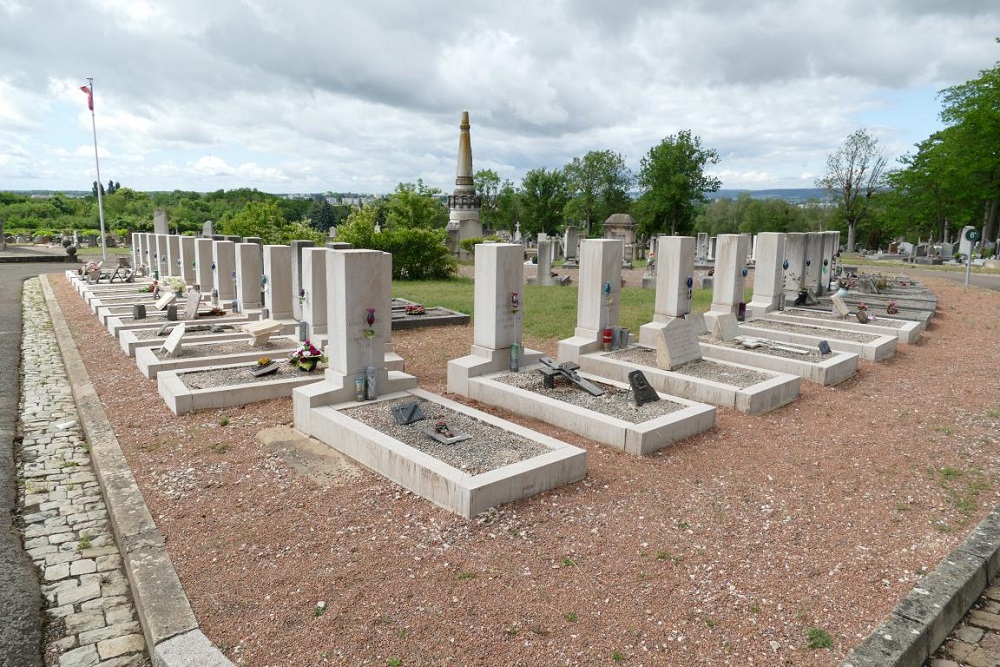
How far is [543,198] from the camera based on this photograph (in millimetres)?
58281

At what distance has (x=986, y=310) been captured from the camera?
640 inches

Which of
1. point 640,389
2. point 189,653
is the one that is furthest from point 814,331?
point 189,653

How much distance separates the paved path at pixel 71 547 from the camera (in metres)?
3.54

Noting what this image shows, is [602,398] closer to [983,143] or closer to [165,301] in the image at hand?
[165,301]

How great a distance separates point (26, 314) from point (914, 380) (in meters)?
18.5

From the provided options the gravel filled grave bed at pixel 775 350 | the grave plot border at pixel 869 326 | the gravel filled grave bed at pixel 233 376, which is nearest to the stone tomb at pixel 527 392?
the gravel filled grave bed at pixel 233 376

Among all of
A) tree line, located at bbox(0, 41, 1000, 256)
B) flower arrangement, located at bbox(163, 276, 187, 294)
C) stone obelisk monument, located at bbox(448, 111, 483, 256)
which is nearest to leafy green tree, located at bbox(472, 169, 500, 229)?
tree line, located at bbox(0, 41, 1000, 256)

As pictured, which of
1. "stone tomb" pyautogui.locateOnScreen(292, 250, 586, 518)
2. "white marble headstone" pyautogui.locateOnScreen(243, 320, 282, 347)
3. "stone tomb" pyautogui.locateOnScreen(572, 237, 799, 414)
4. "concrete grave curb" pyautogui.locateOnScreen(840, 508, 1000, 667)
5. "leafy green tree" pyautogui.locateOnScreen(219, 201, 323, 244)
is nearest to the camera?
"concrete grave curb" pyautogui.locateOnScreen(840, 508, 1000, 667)

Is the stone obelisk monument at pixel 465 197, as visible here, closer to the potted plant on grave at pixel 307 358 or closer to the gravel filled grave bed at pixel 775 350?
the gravel filled grave bed at pixel 775 350

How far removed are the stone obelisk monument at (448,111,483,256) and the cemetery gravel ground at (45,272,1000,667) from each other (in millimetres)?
31050

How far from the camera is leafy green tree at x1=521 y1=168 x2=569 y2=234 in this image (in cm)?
5762

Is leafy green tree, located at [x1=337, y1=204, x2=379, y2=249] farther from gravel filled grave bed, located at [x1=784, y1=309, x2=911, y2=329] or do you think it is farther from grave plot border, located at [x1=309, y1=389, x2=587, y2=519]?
grave plot border, located at [x1=309, y1=389, x2=587, y2=519]

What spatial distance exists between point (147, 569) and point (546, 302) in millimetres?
13508

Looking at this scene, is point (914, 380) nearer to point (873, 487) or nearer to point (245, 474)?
point (873, 487)
